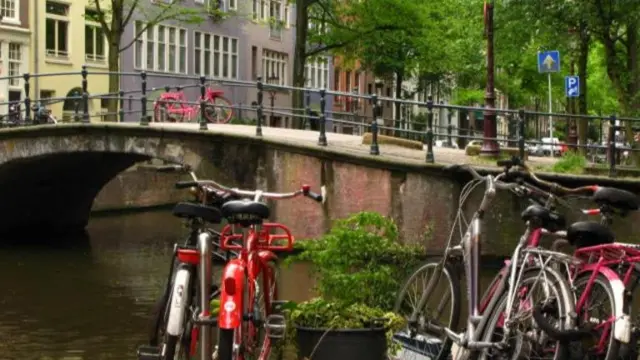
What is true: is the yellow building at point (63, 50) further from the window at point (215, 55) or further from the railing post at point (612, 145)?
the railing post at point (612, 145)

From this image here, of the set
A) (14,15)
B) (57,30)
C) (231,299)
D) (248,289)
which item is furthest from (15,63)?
(231,299)

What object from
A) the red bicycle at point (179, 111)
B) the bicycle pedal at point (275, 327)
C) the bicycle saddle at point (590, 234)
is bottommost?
the bicycle pedal at point (275, 327)

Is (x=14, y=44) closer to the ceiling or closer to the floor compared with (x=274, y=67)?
closer to the floor

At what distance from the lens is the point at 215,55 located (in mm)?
48594

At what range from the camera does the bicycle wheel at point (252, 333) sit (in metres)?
5.82

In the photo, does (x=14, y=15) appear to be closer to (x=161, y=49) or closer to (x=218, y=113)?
(x=161, y=49)

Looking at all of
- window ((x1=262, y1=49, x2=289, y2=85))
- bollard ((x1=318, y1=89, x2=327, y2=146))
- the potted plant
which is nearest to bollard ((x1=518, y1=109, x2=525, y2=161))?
bollard ((x1=318, y1=89, x2=327, y2=146))

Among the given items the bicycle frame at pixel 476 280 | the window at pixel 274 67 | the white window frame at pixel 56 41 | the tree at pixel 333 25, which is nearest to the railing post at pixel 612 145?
the bicycle frame at pixel 476 280

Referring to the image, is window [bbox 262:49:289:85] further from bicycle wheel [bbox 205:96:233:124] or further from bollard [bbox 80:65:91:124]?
bollard [bbox 80:65:91:124]

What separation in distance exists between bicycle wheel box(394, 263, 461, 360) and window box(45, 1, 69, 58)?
3336cm

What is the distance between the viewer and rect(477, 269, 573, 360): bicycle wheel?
535 cm

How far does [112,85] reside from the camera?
30406mm

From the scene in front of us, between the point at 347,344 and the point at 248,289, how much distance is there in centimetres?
68

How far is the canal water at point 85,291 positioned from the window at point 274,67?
89.5 feet
